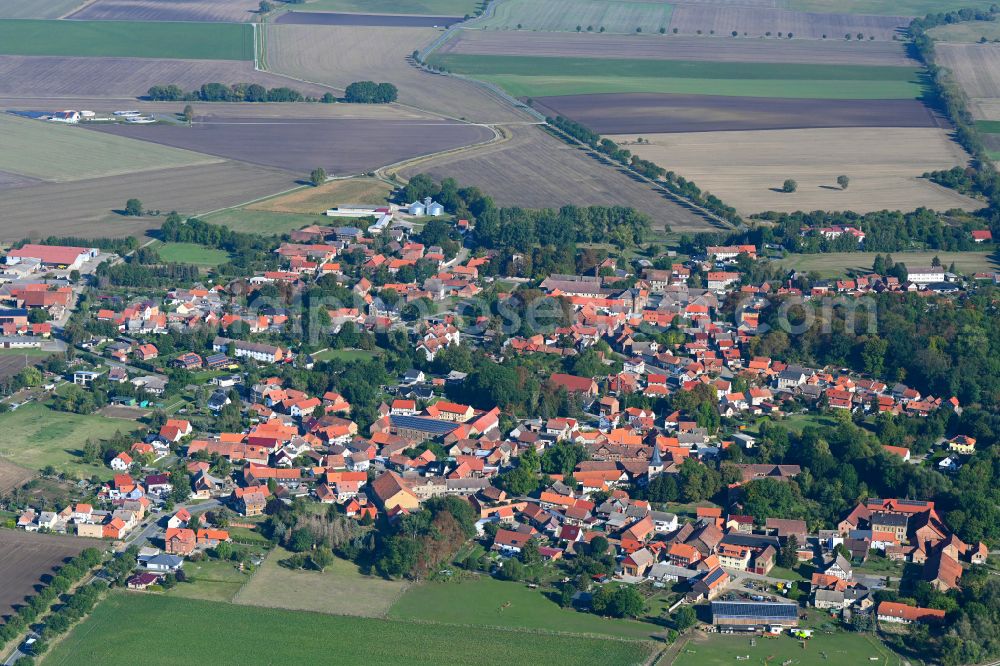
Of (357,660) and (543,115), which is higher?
(543,115)

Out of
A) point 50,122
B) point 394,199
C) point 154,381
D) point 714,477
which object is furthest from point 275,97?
point 714,477

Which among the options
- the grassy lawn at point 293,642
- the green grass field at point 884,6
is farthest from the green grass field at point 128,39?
the grassy lawn at point 293,642

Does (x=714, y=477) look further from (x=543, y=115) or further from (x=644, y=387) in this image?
(x=543, y=115)

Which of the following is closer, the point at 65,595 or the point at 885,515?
the point at 65,595

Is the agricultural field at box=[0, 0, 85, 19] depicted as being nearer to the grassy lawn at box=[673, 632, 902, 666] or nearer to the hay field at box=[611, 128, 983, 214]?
the hay field at box=[611, 128, 983, 214]

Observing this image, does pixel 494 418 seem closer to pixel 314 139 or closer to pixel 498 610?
pixel 498 610

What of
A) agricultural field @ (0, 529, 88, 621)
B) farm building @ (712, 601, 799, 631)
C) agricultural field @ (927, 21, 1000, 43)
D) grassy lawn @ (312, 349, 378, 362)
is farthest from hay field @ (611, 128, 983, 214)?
agricultural field @ (0, 529, 88, 621)
